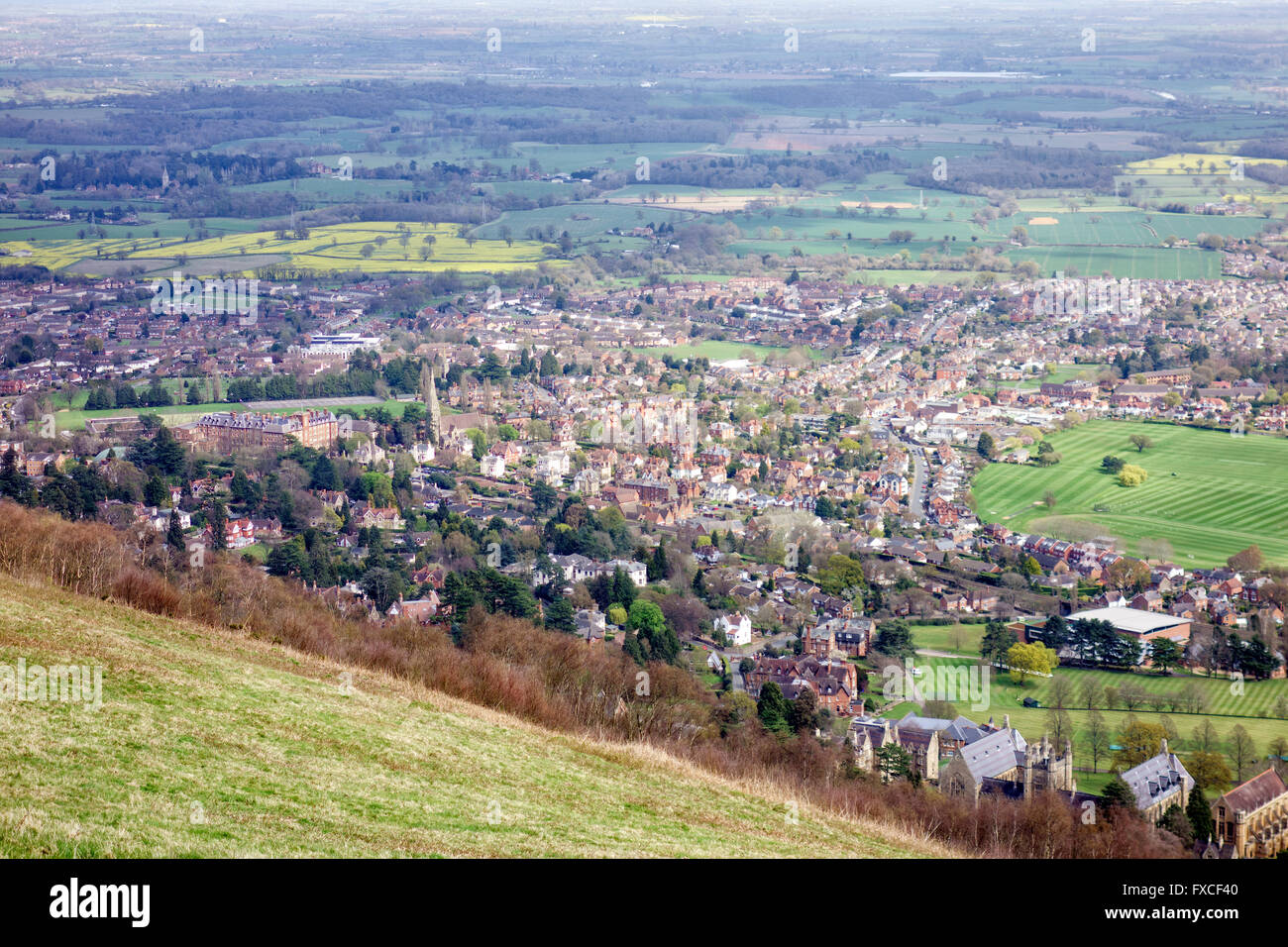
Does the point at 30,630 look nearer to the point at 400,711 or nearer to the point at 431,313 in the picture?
the point at 400,711

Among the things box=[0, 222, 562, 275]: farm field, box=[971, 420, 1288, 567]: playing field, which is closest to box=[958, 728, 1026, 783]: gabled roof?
box=[971, 420, 1288, 567]: playing field

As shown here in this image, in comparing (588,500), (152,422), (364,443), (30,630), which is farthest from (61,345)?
(30,630)

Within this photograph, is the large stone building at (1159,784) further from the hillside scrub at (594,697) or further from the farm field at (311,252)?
the farm field at (311,252)

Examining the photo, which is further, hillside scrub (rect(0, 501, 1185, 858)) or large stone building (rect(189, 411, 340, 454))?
large stone building (rect(189, 411, 340, 454))

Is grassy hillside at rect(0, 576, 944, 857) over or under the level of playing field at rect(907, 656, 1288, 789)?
over

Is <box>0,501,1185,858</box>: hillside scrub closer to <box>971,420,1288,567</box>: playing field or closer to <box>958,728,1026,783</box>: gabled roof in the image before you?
<box>958,728,1026,783</box>: gabled roof

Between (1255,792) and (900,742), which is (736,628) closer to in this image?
(900,742)

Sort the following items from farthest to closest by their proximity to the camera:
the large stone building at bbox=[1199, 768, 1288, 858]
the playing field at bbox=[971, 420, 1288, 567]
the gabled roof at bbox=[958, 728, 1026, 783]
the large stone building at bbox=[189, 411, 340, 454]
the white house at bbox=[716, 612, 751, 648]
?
the large stone building at bbox=[189, 411, 340, 454] < the playing field at bbox=[971, 420, 1288, 567] < the white house at bbox=[716, 612, 751, 648] < the gabled roof at bbox=[958, 728, 1026, 783] < the large stone building at bbox=[1199, 768, 1288, 858]

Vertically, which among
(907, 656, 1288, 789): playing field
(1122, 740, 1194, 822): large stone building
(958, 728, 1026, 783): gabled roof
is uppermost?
(1122, 740, 1194, 822): large stone building
